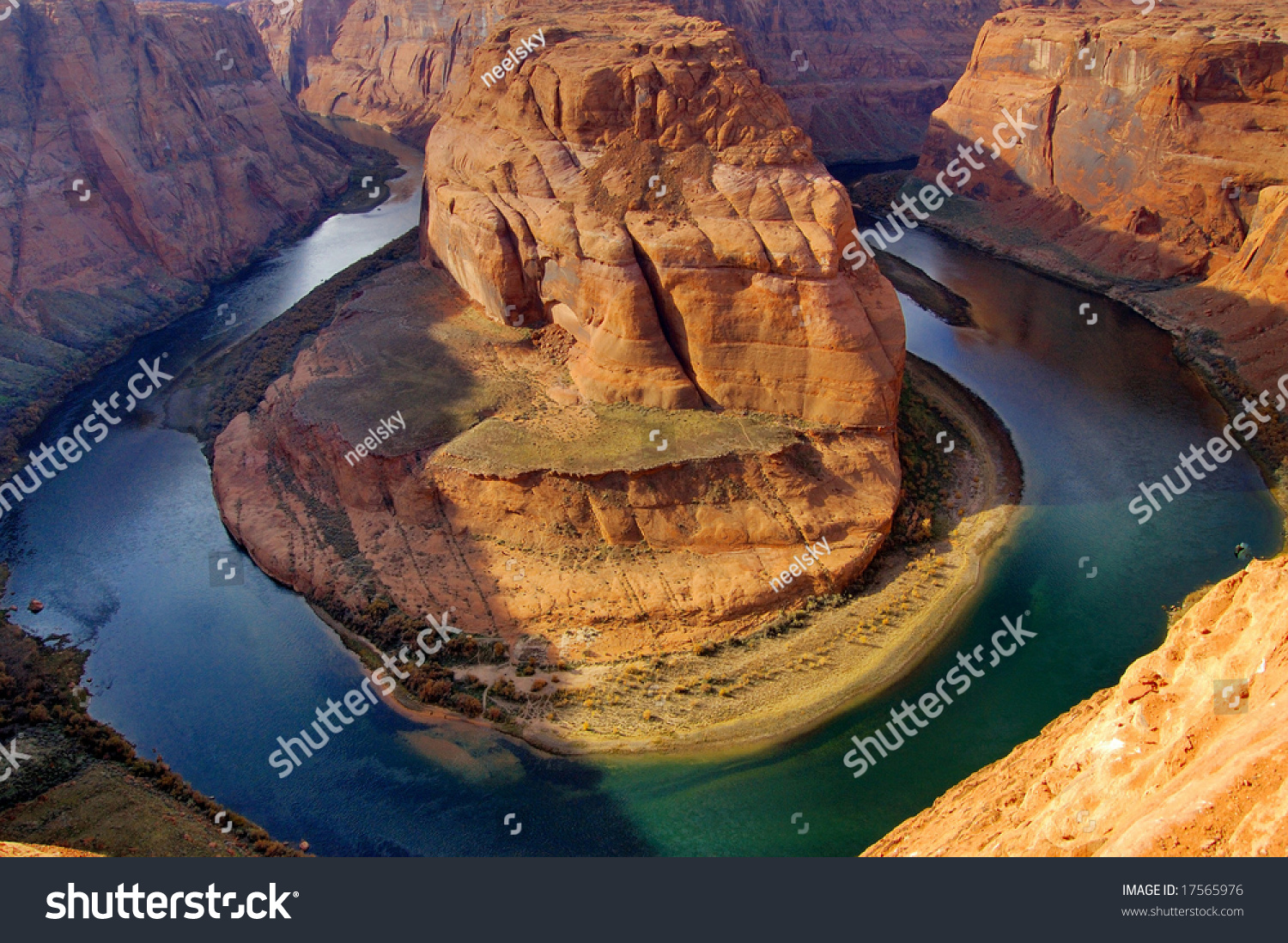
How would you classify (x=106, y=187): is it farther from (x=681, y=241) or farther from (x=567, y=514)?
(x=567, y=514)

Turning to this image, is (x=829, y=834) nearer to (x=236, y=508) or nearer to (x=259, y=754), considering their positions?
(x=259, y=754)

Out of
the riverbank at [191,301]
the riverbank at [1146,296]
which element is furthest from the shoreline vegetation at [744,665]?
the riverbank at [191,301]

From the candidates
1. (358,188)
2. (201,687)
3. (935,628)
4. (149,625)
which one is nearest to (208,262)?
(358,188)

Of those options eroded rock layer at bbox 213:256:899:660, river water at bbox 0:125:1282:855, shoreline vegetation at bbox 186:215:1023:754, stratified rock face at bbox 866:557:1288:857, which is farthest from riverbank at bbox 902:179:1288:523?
stratified rock face at bbox 866:557:1288:857

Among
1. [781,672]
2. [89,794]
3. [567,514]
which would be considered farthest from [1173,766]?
[89,794]

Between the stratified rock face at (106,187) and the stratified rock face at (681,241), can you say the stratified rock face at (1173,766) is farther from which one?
the stratified rock face at (106,187)
